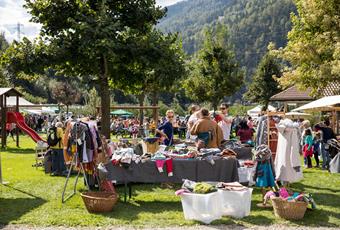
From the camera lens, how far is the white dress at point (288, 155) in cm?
948

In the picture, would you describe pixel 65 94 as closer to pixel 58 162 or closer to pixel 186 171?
pixel 58 162

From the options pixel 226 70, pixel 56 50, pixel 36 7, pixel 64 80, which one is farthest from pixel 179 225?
pixel 64 80

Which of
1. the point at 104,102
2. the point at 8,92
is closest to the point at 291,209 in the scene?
the point at 104,102

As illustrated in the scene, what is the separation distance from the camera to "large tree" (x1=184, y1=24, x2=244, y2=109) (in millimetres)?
37938

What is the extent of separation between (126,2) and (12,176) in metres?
8.46

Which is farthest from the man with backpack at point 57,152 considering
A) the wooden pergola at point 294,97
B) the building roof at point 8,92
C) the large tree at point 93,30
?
the wooden pergola at point 294,97

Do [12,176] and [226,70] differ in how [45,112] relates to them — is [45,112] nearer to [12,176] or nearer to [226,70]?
[226,70]

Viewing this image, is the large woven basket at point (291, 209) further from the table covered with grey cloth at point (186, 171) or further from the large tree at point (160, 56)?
the large tree at point (160, 56)

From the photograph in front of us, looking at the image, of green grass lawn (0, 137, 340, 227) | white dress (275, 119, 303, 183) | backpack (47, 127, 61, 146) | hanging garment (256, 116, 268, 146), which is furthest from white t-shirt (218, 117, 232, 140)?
backpack (47, 127, 61, 146)

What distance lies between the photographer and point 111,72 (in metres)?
18.9

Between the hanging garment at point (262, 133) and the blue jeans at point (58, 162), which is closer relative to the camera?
the hanging garment at point (262, 133)

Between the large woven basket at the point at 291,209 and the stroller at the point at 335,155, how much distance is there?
6.41m

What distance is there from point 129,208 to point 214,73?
29917 millimetres

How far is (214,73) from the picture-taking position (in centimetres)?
→ 3788
